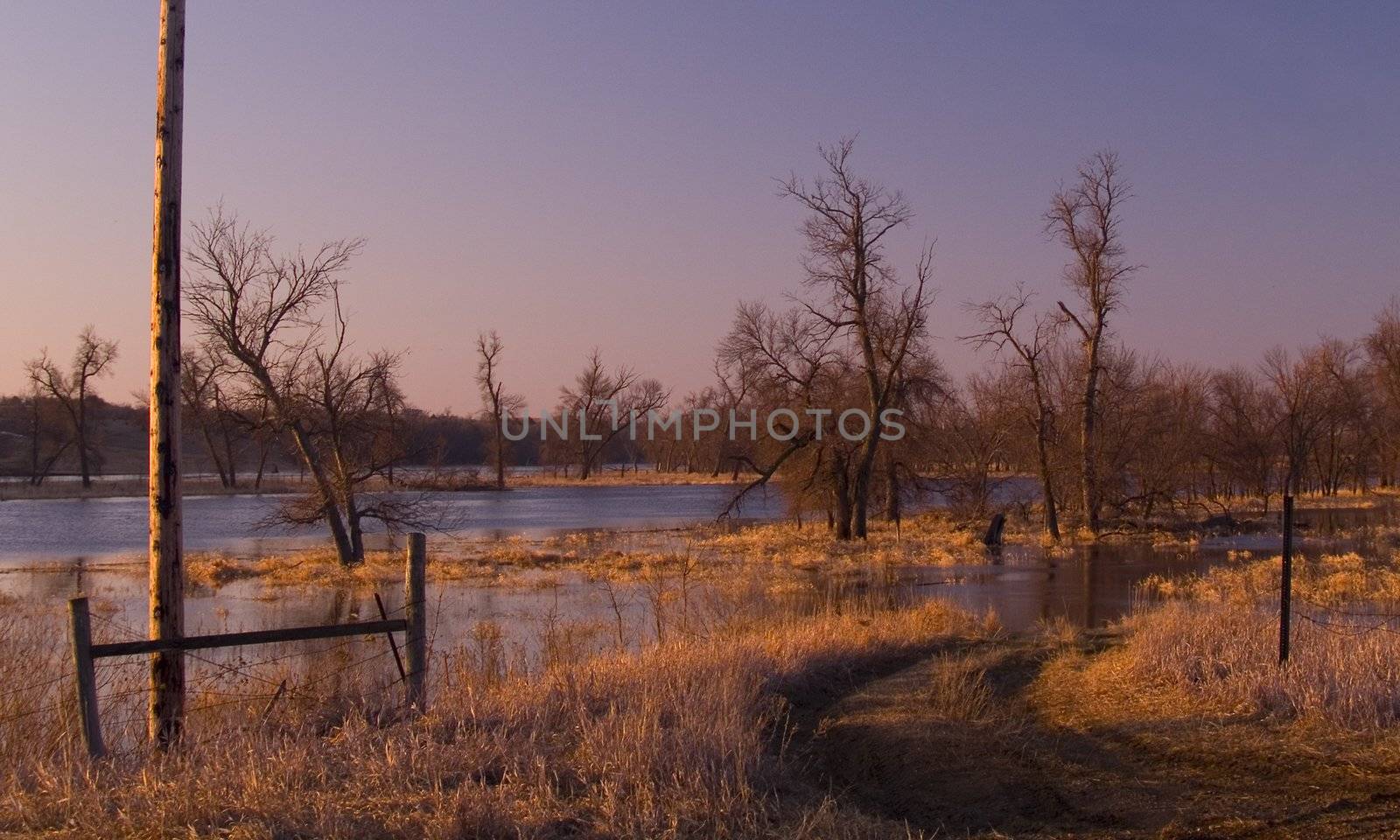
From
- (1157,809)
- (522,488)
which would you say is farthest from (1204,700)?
(522,488)

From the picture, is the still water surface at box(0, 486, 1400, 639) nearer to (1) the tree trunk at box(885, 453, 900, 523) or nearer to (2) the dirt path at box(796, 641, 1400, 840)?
(1) the tree trunk at box(885, 453, 900, 523)

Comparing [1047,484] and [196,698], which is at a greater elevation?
[1047,484]

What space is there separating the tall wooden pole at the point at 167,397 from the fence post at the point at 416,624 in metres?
1.64

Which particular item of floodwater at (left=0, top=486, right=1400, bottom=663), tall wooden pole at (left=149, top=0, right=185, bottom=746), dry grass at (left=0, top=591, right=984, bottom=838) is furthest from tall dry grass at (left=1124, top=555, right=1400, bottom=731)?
tall wooden pole at (left=149, top=0, right=185, bottom=746)

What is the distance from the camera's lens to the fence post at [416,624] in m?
8.47

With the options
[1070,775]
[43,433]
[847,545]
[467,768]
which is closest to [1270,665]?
[1070,775]

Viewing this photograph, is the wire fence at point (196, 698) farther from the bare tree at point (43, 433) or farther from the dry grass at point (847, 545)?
the bare tree at point (43, 433)

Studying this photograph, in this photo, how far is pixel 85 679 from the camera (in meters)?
7.38

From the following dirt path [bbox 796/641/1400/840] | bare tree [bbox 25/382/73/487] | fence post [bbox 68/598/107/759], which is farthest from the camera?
bare tree [bbox 25/382/73/487]

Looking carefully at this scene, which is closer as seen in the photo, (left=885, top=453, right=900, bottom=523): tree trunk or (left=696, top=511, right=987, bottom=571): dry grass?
(left=696, top=511, right=987, bottom=571): dry grass

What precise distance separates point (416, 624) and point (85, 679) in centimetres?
226

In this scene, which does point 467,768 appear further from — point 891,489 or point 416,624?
point 891,489

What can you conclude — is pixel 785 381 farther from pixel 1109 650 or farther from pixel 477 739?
pixel 477 739

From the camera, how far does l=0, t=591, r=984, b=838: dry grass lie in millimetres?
5746
